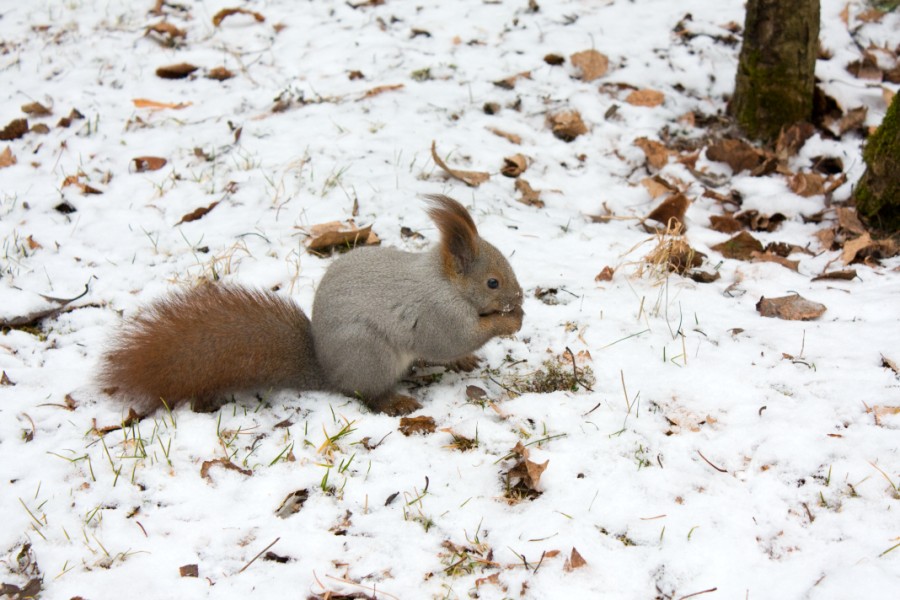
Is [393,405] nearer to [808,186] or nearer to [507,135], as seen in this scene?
[507,135]

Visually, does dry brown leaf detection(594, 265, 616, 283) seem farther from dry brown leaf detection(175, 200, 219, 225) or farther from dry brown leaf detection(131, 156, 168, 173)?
dry brown leaf detection(131, 156, 168, 173)

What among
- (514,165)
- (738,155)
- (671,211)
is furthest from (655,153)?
(514,165)

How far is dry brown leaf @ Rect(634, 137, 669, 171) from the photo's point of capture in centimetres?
414

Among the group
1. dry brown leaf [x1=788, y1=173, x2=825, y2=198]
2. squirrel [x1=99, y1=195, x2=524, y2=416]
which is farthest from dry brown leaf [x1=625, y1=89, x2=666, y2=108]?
squirrel [x1=99, y1=195, x2=524, y2=416]

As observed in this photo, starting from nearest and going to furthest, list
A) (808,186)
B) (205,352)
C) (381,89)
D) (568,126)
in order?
(205,352), (808,186), (568,126), (381,89)

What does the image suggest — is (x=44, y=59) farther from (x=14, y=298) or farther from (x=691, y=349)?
(x=691, y=349)

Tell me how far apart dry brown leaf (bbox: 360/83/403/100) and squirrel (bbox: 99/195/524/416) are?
2.07 metres

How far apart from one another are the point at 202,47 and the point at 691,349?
4.16 metres

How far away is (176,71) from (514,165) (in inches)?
97.5

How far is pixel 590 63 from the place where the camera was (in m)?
4.83

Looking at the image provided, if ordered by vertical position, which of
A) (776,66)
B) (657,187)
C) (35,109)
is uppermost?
(776,66)

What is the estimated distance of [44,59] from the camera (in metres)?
5.20

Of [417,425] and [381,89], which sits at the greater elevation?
[381,89]

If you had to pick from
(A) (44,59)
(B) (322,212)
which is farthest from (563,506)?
(A) (44,59)
